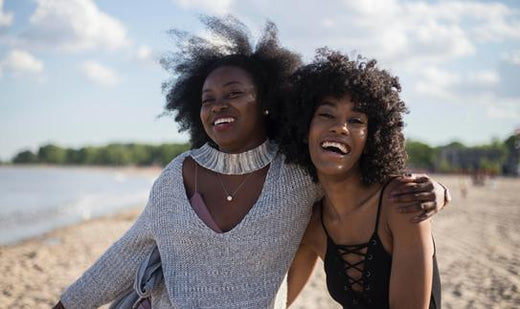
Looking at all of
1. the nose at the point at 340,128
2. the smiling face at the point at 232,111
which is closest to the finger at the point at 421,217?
the nose at the point at 340,128

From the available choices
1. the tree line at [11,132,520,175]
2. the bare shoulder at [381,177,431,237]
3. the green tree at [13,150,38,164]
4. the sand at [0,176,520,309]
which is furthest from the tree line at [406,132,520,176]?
the green tree at [13,150,38,164]

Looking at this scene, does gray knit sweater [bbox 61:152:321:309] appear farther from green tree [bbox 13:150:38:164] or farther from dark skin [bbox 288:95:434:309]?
green tree [bbox 13:150:38:164]

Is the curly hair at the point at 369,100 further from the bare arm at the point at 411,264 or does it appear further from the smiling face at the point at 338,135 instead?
the bare arm at the point at 411,264

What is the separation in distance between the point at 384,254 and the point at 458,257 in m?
8.26

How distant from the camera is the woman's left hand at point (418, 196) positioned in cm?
237

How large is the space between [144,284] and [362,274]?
1224mm

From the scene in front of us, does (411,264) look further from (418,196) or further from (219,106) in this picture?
(219,106)

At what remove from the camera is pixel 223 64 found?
10.5ft

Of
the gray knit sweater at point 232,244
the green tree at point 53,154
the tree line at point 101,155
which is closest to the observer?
the gray knit sweater at point 232,244

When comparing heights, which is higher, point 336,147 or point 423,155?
point 336,147

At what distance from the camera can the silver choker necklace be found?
118 inches

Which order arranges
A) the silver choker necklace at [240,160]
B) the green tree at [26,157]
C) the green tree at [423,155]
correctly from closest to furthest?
1. the silver choker necklace at [240,160]
2. the green tree at [423,155]
3. the green tree at [26,157]

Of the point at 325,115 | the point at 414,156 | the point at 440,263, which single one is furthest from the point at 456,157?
the point at 325,115

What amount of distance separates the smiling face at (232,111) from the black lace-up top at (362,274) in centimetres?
77
